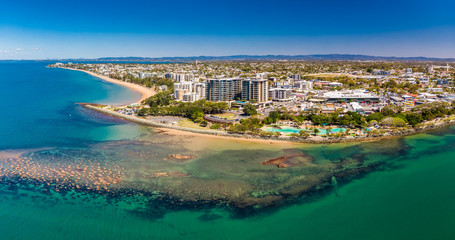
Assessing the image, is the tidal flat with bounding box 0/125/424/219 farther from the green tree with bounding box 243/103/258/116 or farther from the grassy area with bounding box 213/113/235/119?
the green tree with bounding box 243/103/258/116

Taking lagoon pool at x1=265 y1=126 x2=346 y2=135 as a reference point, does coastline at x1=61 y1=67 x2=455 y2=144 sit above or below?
below

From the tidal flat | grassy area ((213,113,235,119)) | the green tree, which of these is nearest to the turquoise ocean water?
the tidal flat

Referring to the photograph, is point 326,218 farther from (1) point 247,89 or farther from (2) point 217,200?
(1) point 247,89

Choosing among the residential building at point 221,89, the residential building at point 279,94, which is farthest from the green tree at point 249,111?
the residential building at point 279,94

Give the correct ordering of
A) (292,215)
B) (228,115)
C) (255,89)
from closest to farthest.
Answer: (292,215) < (228,115) < (255,89)

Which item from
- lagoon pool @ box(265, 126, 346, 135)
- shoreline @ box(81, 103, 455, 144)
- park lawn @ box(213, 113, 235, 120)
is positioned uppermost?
park lawn @ box(213, 113, 235, 120)

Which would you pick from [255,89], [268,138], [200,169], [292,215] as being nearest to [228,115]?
[255,89]

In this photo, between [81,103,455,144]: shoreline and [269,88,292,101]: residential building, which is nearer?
[81,103,455,144]: shoreline

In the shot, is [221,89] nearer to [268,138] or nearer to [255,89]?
[255,89]

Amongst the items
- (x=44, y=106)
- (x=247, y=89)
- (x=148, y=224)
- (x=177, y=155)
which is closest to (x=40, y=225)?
(x=148, y=224)

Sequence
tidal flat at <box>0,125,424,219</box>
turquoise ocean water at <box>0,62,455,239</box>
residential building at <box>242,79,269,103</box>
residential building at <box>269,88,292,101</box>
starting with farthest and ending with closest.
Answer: residential building at <box>269,88,292,101</box>, residential building at <box>242,79,269,103</box>, tidal flat at <box>0,125,424,219</box>, turquoise ocean water at <box>0,62,455,239</box>

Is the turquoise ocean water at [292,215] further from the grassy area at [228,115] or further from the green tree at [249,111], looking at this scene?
the grassy area at [228,115]
